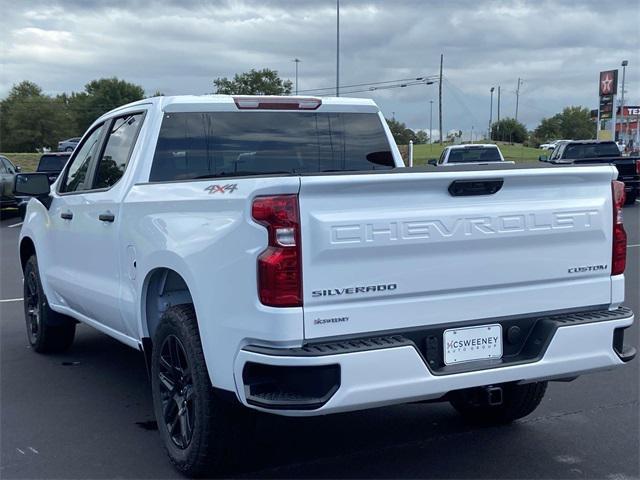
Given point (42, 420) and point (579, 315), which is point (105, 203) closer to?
point (42, 420)

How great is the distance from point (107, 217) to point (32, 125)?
79.7 meters

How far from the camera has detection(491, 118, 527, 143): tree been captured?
10531cm

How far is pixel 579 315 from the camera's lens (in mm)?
4445

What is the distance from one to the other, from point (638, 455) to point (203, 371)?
260 cm

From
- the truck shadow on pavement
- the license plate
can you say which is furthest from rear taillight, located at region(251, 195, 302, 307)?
the truck shadow on pavement

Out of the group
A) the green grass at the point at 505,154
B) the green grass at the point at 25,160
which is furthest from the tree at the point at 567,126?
the green grass at the point at 25,160

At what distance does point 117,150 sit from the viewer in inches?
237

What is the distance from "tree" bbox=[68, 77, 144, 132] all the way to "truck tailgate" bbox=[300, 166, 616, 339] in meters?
88.4

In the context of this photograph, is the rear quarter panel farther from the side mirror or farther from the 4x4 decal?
the side mirror

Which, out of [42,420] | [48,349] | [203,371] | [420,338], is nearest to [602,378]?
[420,338]

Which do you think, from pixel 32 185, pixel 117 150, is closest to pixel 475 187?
pixel 117 150

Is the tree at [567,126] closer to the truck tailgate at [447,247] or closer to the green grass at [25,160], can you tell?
the green grass at [25,160]

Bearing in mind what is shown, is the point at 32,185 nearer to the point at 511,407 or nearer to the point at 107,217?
the point at 107,217

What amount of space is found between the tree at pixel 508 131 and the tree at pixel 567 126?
2429mm
